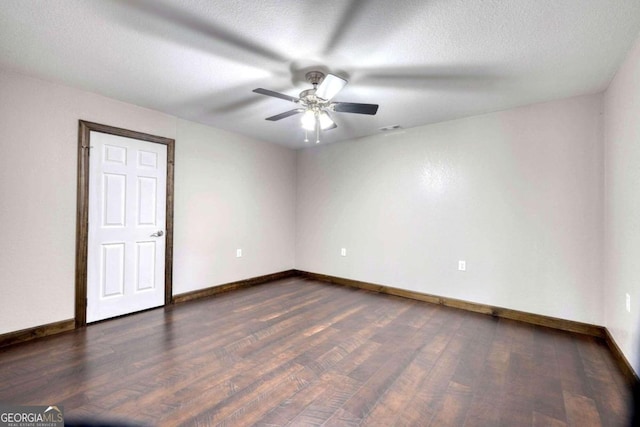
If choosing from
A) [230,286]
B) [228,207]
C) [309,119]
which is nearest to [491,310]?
[309,119]

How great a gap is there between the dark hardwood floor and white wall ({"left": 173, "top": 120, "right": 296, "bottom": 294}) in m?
0.97

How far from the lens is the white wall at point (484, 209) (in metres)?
2.88

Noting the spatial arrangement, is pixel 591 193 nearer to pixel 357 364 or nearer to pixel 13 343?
pixel 357 364

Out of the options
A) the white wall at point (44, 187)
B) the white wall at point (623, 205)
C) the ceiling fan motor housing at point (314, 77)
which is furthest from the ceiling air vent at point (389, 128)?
the white wall at point (44, 187)

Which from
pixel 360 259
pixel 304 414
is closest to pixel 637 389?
pixel 304 414

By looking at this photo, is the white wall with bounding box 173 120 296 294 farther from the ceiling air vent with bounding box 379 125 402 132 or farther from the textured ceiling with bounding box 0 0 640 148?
the ceiling air vent with bounding box 379 125 402 132

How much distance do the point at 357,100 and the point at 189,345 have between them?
2.80 m

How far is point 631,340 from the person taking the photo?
2.10 m

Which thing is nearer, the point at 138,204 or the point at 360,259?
the point at 138,204

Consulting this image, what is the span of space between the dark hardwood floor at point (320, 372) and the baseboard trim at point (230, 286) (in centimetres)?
51

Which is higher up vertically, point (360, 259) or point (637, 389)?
point (360, 259)

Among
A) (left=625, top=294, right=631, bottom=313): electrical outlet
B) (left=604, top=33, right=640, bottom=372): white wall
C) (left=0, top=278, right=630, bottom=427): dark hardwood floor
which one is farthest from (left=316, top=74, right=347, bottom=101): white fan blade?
(left=625, top=294, right=631, bottom=313): electrical outlet

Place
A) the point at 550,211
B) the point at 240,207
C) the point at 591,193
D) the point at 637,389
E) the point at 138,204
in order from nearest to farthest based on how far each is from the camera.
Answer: the point at 637,389 < the point at 591,193 < the point at 550,211 < the point at 138,204 < the point at 240,207

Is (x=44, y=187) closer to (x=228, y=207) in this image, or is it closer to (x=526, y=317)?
(x=228, y=207)
